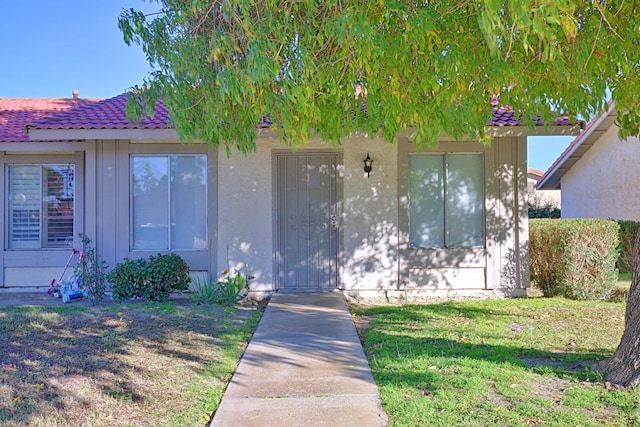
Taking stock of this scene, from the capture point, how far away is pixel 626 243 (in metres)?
13.5

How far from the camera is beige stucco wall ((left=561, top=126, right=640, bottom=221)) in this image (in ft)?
50.9

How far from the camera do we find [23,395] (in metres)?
4.47

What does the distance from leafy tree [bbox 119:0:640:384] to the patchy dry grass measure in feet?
7.88

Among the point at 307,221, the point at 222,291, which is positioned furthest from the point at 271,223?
the point at 222,291

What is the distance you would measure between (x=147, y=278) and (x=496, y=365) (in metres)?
5.74

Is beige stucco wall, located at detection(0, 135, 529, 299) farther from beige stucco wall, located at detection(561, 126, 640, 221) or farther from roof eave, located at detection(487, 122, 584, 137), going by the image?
beige stucco wall, located at detection(561, 126, 640, 221)

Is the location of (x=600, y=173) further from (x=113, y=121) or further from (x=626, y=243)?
(x=113, y=121)

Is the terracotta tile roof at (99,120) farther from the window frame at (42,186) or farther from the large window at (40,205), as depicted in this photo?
the large window at (40,205)

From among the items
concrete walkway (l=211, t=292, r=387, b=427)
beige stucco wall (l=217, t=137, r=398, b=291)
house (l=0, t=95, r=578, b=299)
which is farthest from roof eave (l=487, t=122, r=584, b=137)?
concrete walkway (l=211, t=292, r=387, b=427)

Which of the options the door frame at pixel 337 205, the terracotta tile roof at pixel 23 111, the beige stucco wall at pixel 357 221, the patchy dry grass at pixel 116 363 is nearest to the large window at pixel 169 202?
the beige stucco wall at pixel 357 221

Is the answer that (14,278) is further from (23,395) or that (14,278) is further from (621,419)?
(621,419)

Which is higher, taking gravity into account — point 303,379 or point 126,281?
point 126,281

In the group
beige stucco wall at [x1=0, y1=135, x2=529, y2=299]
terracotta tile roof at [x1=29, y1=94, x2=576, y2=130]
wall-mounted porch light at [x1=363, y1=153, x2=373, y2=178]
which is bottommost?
beige stucco wall at [x1=0, y1=135, x2=529, y2=299]

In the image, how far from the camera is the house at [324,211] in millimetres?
9461
